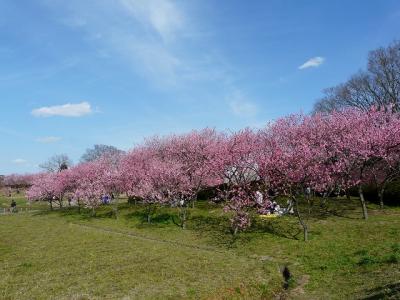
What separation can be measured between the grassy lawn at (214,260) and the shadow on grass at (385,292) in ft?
0.27

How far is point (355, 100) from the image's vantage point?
227 ft

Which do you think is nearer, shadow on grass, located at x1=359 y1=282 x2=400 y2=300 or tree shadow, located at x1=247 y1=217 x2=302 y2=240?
shadow on grass, located at x1=359 y1=282 x2=400 y2=300

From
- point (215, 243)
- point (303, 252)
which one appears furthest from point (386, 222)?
point (215, 243)

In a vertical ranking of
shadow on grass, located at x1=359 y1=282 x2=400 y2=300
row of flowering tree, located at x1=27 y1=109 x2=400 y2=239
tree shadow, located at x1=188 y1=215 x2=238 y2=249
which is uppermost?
row of flowering tree, located at x1=27 y1=109 x2=400 y2=239

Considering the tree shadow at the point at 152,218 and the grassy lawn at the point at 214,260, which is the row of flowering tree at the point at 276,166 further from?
the grassy lawn at the point at 214,260

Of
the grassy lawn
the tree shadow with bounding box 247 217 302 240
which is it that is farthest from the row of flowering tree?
the grassy lawn

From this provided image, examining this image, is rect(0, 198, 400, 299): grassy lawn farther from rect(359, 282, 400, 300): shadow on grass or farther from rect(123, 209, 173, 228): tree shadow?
rect(123, 209, 173, 228): tree shadow

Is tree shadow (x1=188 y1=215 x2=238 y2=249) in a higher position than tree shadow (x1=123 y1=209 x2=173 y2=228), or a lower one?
lower

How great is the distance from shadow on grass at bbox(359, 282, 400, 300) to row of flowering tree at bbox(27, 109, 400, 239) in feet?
32.5

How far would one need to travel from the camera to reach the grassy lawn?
1711 centimetres

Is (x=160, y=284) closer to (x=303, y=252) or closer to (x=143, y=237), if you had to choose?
(x=303, y=252)

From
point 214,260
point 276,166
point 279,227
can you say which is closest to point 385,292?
point 214,260

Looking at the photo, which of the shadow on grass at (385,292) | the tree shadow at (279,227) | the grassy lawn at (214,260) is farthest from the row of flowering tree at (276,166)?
the shadow on grass at (385,292)

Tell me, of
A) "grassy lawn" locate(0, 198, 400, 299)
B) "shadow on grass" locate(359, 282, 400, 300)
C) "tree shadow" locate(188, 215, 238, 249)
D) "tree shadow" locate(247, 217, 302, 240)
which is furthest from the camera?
"tree shadow" locate(188, 215, 238, 249)
